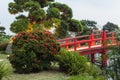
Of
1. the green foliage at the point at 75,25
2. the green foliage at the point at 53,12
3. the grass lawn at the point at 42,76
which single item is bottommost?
the grass lawn at the point at 42,76

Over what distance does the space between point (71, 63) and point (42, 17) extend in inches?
570

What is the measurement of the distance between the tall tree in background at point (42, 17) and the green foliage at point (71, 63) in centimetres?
1328

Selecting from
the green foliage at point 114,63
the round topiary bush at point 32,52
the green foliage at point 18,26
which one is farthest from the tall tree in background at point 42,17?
the green foliage at point 114,63

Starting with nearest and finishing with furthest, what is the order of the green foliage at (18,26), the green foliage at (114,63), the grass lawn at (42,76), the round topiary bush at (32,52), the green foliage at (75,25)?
the green foliage at (114,63) → the grass lawn at (42,76) → the round topiary bush at (32,52) → the green foliage at (18,26) → the green foliage at (75,25)

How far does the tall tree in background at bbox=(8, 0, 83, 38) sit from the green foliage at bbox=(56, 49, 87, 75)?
523 inches

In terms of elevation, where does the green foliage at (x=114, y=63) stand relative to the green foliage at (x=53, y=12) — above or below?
below

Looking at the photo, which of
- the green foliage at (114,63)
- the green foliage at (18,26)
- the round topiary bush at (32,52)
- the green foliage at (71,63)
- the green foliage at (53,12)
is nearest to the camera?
the green foliage at (114,63)

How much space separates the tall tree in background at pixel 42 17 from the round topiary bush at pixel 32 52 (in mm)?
12524

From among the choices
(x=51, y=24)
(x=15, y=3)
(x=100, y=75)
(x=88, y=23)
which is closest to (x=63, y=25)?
(x=51, y=24)

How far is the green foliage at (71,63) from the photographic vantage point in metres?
14.7

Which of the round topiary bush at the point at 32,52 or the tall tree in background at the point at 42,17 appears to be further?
the tall tree in background at the point at 42,17

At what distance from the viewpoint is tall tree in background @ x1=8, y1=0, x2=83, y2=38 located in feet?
94.1

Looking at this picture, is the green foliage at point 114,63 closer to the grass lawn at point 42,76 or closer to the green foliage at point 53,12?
the grass lawn at point 42,76

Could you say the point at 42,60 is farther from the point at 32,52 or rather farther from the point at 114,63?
the point at 114,63
